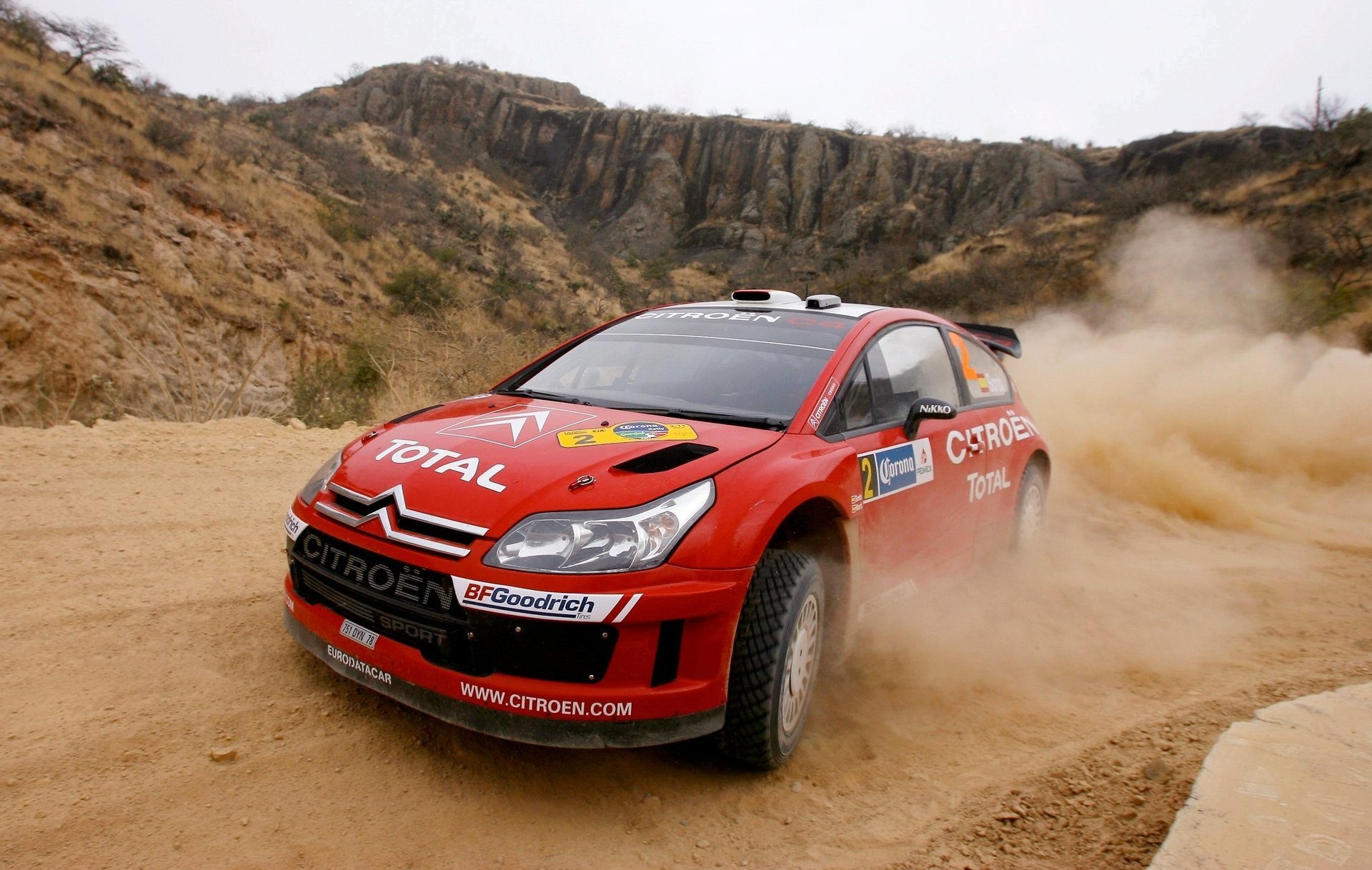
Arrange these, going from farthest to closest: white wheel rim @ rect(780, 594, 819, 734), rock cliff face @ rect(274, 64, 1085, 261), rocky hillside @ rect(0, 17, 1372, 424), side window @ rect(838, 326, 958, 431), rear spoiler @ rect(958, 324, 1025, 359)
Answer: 1. rock cliff face @ rect(274, 64, 1085, 261)
2. rocky hillside @ rect(0, 17, 1372, 424)
3. rear spoiler @ rect(958, 324, 1025, 359)
4. side window @ rect(838, 326, 958, 431)
5. white wheel rim @ rect(780, 594, 819, 734)

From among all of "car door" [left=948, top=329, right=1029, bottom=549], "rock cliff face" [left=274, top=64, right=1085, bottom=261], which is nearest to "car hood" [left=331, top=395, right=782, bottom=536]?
"car door" [left=948, top=329, right=1029, bottom=549]

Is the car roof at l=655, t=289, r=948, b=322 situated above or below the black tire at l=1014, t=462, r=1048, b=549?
above

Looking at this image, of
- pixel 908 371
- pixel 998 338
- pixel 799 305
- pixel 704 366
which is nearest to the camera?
pixel 704 366

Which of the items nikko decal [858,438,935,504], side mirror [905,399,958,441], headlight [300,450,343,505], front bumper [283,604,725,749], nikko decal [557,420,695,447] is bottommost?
front bumper [283,604,725,749]

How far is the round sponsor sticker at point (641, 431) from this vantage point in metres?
2.87

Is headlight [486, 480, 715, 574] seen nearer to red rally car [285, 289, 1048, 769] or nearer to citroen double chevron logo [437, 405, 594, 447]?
red rally car [285, 289, 1048, 769]

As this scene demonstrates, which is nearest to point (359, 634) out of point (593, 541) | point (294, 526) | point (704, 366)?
point (294, 526)

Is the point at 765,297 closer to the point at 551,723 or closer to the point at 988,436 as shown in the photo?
the point at 988,436

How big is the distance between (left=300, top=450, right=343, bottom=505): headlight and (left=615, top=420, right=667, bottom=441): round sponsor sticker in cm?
101

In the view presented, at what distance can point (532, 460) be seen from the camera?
266cm

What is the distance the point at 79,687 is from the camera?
2.72 meters

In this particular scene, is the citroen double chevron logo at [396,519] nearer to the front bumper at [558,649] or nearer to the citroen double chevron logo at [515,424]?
the front bumper at [558,649]

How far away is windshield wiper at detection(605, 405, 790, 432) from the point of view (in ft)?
10.1

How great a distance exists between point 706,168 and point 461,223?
31.2m
